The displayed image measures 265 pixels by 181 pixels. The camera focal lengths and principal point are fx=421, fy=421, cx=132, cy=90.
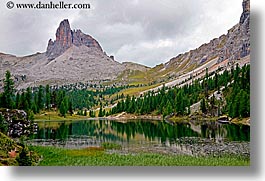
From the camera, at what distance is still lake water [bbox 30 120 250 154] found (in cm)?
1038

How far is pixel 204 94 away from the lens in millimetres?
12430

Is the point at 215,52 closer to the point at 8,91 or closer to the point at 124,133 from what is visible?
the point at 124,133

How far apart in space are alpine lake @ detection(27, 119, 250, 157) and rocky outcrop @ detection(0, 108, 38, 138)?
222 mm

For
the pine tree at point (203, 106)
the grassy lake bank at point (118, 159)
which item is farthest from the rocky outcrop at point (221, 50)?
the grassy lake bank at point (118, 159)

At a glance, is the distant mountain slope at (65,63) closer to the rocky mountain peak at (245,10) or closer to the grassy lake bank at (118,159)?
the grassy lake bank at (118,159)

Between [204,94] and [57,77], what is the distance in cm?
436

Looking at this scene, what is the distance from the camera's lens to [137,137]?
35.2 feet

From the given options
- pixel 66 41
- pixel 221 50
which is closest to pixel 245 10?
pixel 221 50

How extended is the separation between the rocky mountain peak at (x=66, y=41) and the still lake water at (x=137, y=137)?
5.91 feet

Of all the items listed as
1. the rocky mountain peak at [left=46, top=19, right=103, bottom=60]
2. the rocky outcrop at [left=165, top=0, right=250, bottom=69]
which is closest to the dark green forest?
the rocky outcrop at [left=165, top=0, right=250, bottom=69]

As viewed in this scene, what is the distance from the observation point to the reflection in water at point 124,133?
10.5 m

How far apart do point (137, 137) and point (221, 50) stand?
10.3 feet

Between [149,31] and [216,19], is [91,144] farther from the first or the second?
[216,19]

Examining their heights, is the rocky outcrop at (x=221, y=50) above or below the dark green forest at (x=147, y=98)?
above
